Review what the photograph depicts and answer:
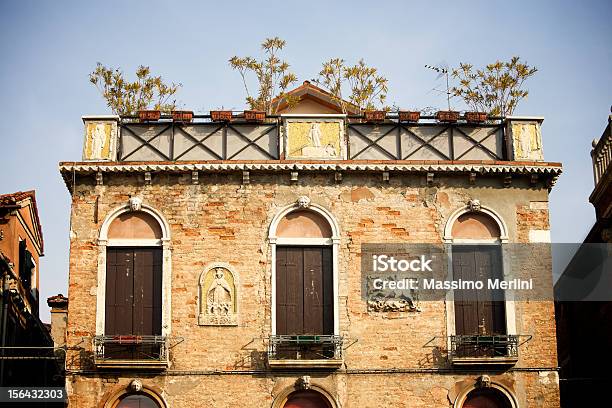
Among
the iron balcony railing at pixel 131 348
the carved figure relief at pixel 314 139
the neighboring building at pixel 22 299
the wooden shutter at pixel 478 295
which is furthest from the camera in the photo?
the neighboring building at pixel 22 299

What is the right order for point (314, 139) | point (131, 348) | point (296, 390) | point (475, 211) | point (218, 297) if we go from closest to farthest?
1. point (296, 390)
2. point (131, 348)
3. point (218, 297)
4. point (475, 211)
5. point (314, 139)

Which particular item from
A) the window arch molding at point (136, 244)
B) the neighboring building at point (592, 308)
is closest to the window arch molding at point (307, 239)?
the window arch molding at point (136, 244)

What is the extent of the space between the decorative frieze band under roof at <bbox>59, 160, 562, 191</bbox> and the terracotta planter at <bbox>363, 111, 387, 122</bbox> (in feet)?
4.22

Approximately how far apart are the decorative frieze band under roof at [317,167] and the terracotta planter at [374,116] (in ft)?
4.22

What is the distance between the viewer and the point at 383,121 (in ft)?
86.9

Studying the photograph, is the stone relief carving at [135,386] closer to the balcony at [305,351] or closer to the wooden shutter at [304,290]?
the balcony at [305,351]

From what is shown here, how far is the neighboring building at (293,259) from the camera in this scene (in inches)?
963

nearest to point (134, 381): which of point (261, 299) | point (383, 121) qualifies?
point (261, 299)

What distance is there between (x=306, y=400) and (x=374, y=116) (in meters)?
7.30

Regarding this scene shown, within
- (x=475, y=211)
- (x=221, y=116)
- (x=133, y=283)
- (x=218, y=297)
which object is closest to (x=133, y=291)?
(x=133, y=283)

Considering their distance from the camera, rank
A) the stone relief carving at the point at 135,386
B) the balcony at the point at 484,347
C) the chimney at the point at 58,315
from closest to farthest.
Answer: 1. the stone relief carving at the point at 135,386
2. the balcony at the point at 484,347
3. the chimney at the point at 58,315

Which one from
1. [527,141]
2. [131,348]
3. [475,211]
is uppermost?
[527,141]

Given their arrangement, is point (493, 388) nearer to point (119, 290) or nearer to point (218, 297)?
point (218, 297)

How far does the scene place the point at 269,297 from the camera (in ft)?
82.1
